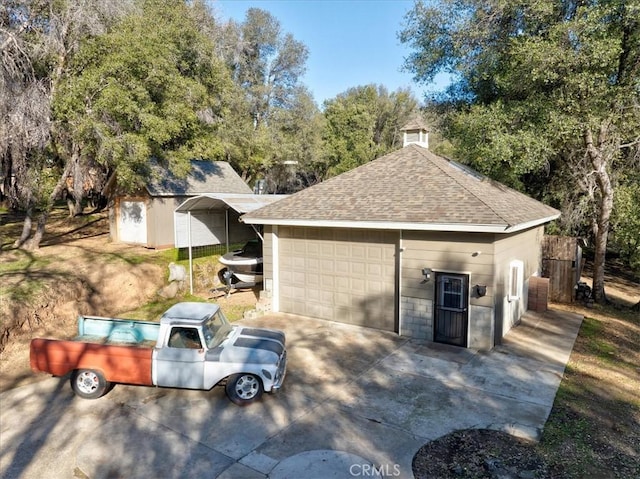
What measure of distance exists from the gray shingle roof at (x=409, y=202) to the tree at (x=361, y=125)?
70.8 ft

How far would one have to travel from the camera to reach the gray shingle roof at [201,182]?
61.2ft

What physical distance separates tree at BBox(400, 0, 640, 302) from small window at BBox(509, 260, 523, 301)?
4107 mm

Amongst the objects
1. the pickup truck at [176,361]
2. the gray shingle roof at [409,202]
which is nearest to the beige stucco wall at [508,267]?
the gray shingle roof at [409,202]

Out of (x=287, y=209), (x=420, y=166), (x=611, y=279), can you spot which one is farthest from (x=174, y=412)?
(x=611, y=279)

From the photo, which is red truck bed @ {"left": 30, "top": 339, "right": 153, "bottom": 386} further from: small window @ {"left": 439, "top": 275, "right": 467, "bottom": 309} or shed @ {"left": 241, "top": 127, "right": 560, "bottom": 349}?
small window @ {"left": 439, "top": 275, "right": 467, "bottom": 309}

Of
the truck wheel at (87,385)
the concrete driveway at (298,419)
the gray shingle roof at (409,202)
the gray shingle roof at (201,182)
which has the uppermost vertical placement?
the gray shingle roof at (201,182)

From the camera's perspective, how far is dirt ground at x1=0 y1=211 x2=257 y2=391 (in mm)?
10141

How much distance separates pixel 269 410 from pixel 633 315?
1304 centimetres

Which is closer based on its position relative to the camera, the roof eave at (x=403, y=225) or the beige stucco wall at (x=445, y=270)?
the roof eave at (x=403, y=225)

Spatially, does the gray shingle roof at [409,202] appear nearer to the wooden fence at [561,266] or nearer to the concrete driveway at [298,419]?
the wooden fence at [561,266]

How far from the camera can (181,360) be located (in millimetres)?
7031

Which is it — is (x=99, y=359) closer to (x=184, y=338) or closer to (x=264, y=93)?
(x=184, y=338)

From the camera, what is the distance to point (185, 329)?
281 inches

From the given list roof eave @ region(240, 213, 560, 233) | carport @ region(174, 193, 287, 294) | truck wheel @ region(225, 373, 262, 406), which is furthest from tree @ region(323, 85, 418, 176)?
truck wheel @ region(225, 373, 262, 406)
